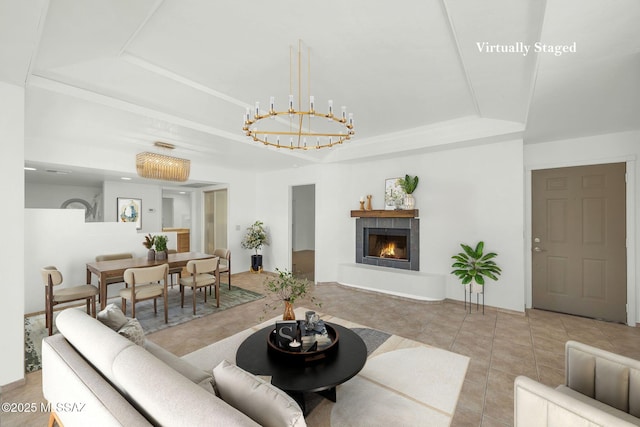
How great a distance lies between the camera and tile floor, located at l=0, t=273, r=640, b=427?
7.04 ft

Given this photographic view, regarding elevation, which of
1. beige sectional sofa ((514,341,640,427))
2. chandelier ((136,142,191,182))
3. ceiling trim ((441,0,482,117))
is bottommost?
beige sectional sofa ((514,341,640,427))

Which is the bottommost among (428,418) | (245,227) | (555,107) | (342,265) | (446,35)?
(428,418)

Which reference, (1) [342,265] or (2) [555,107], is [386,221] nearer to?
(1) [342,265]

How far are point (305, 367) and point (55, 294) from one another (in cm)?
350

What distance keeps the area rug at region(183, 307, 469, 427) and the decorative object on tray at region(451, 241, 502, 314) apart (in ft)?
5.21

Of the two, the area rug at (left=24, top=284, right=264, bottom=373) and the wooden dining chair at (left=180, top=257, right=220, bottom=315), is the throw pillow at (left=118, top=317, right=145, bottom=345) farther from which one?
the wooden dining chair at (left=180, top=257, right=220, bottom=315)

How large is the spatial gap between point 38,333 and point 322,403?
366 cm

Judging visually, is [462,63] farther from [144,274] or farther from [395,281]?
[144,274]

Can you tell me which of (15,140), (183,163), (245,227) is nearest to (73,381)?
(15,140)

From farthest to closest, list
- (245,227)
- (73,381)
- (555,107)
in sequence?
(245,227) < (555,107) < (73,381)

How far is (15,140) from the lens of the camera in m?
2.24

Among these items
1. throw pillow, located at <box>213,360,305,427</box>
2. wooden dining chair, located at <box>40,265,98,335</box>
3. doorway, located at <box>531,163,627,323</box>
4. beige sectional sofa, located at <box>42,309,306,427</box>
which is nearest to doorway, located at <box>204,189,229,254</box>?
wooden dining chair, located at <box>40,265,98,335</box>

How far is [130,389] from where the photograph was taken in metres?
1.13

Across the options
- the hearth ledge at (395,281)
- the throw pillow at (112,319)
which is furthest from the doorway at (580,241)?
the throw pillow at (112,319)
